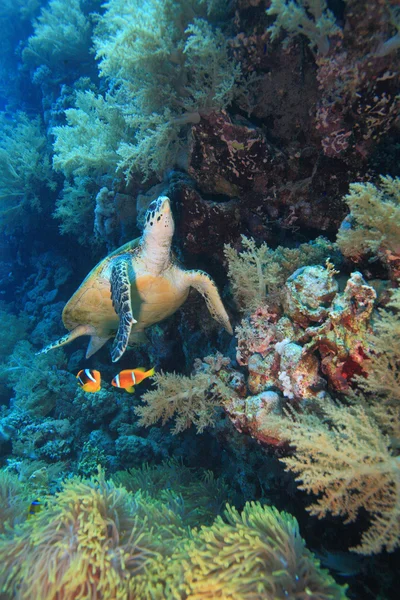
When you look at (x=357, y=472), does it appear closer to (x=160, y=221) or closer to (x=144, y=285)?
(x=160, y=221)

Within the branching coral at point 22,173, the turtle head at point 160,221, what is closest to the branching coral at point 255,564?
the turtle head at point 160,221

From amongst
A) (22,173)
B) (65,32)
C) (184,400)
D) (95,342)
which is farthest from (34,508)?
(65,32)

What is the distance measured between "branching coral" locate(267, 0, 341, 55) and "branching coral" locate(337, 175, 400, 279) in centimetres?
147

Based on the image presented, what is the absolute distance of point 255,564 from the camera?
1.36m

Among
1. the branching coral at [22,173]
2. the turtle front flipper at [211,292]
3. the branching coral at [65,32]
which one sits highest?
the branching coral at [65,32]

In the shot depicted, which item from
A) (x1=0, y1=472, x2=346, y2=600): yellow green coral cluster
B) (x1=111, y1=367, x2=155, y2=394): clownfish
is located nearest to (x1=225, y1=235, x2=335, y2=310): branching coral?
(x1=111, y1=367, x2=155, y2=394): clownfish

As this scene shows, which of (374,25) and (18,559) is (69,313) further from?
(374,25)

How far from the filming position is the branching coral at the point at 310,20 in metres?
2.36

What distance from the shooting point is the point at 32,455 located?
4191 mm

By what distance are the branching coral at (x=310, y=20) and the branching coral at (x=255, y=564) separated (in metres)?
3.41

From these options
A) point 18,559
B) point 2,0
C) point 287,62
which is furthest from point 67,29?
point 18,559

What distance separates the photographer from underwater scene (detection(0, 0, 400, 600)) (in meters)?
1.48

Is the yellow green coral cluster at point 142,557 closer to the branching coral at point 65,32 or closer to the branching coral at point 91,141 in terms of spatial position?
the branching coral at point 91,141

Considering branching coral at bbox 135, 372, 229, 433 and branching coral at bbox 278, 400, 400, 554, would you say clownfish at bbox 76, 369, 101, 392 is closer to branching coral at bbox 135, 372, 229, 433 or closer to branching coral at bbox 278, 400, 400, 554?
branching coral at bbox 135, 372, 229, 433
